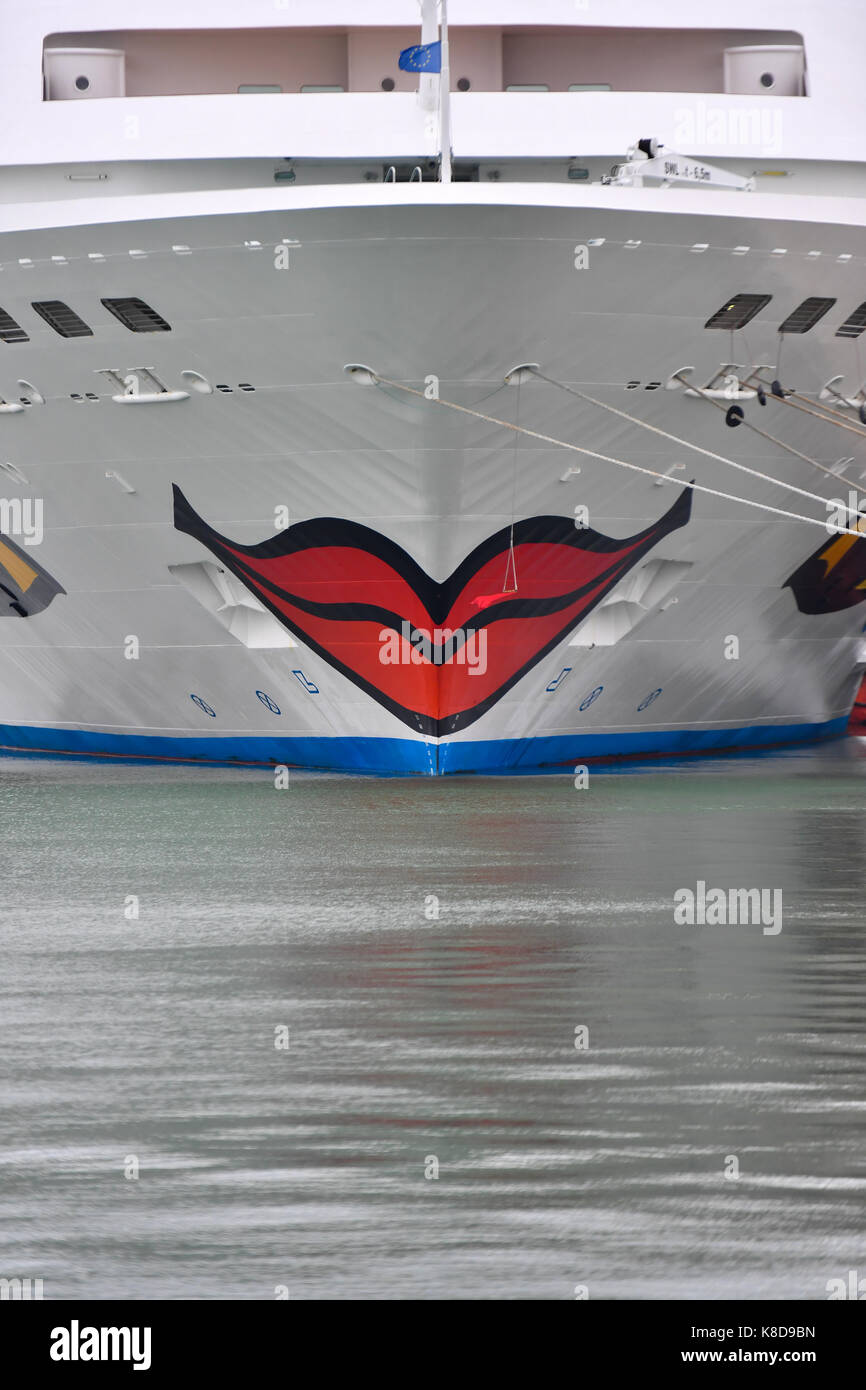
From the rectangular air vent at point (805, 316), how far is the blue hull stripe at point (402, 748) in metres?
4.13

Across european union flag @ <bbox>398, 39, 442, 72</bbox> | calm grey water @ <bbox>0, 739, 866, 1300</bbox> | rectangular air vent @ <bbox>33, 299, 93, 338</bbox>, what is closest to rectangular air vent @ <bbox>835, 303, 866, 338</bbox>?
european union flag @ <bbox>398, 39, 442, 72</bbox>

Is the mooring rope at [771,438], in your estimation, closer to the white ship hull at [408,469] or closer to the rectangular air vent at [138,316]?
the white ship hull at [408,469]

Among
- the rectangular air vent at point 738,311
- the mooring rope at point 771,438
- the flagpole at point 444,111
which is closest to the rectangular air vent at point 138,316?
the flagpole at point 444,111

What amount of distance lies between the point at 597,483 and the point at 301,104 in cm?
435

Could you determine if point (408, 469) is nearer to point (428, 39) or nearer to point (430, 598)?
point (430, 598)

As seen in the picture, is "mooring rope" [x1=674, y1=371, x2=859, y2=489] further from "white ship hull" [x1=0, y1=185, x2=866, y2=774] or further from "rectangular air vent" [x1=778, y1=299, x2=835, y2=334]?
"rectangular air vent" [x1=778, y1=299, x2=835, y2=334]

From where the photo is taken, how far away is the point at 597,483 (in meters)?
16.3

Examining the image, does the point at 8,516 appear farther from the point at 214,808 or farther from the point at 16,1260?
the point at 16,1260

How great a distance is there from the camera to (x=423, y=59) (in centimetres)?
1566

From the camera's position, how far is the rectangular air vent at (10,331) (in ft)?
53.2

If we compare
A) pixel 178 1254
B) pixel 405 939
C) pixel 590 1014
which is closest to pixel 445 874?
pixel 405 939

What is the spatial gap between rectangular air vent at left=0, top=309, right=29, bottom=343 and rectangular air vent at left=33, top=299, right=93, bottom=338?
1.53 ft

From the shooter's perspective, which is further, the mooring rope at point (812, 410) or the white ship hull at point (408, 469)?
the mooring rope at point (812, 410)

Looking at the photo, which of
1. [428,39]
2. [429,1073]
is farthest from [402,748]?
[429,1073]
